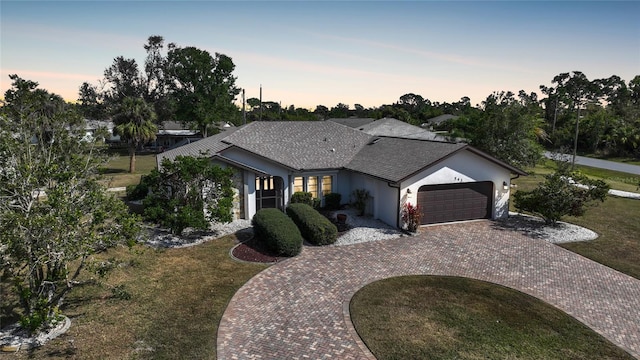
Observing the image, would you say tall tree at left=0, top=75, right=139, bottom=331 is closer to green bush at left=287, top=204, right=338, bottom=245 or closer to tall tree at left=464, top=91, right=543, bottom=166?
green bush at left=287, top=204, right=338, bottom=245

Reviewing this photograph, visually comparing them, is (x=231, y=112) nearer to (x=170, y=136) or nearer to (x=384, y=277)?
(x=170, y=136)

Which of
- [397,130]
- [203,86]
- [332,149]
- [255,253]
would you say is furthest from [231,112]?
[255,253]

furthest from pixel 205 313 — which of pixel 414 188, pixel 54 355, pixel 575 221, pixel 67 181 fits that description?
pixel 575 221

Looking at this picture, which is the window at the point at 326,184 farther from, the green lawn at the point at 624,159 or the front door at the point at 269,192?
the green lawn at the point at 624,159

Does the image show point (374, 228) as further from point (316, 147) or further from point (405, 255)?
point (316, 147)

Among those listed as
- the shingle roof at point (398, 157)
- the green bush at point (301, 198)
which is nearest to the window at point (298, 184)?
the green bush at point (301, 198)

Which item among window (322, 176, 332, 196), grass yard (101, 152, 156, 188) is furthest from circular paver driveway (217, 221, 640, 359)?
grass yard (101, 152, 156, 188)
